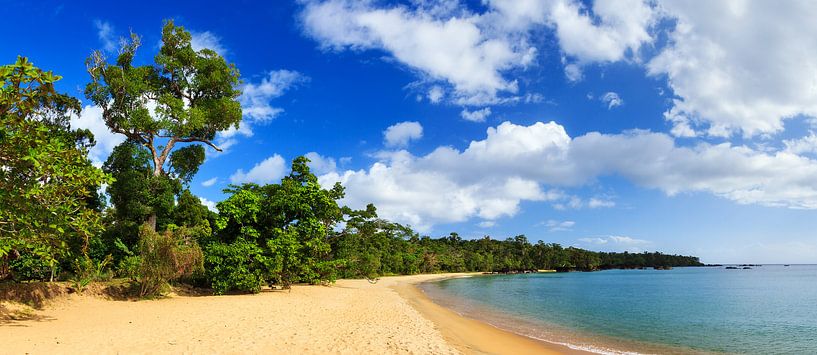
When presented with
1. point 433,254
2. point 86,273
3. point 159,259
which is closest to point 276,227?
point 159,259

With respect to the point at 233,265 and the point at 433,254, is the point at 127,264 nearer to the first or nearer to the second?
the point at 233,265

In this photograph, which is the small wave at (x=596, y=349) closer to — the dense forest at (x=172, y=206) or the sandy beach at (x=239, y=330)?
the sandy beach at (x=239, y=330)

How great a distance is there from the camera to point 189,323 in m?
15.0

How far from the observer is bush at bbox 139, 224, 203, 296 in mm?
21234

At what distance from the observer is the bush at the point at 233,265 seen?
24.9 metres

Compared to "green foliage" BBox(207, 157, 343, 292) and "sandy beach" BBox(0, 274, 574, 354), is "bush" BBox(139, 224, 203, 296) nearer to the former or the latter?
"sandy beach" BBox(0, 274, 574, 354)

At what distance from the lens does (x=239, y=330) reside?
13914 millimetres

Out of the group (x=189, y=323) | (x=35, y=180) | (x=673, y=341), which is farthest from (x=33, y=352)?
(x=673, y=341)

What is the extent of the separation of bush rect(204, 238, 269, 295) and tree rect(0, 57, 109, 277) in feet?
34.0

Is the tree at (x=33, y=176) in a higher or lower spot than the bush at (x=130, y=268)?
higher

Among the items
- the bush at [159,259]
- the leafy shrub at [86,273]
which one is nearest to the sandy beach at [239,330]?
the leafy shrub at [86,273]

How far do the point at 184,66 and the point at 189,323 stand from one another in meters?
22.7

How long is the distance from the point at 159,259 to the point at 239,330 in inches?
405

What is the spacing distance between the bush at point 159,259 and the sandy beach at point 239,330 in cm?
120
